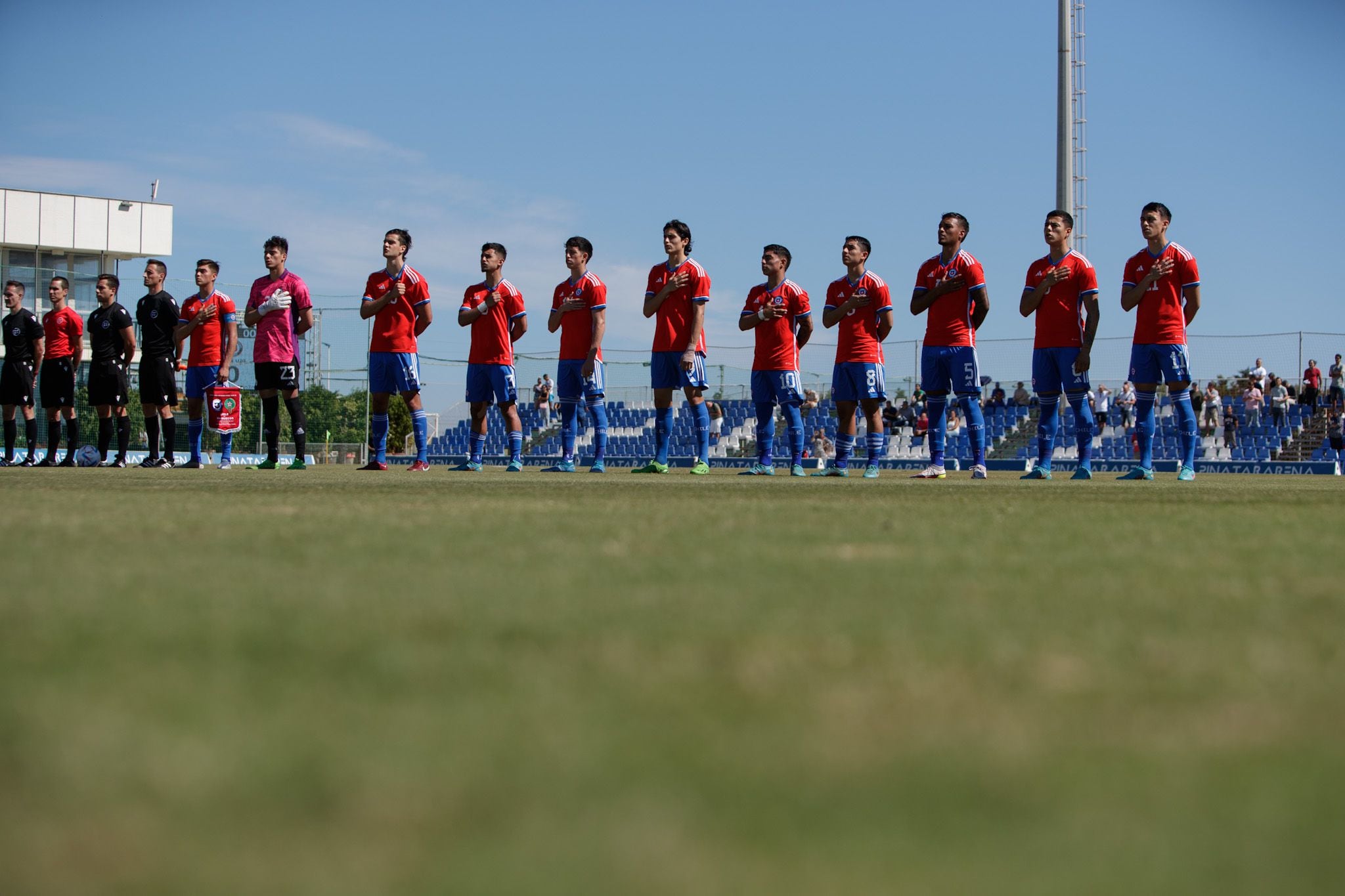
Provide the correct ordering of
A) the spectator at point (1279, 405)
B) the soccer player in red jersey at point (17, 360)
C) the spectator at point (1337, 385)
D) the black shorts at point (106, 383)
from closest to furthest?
the black shorts at point (106, 383)
the soccer player in red jersey at point (17, 360)
the spectator at point (1337, 385)
the spectator at point (1279, 405)

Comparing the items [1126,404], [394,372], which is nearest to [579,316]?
[394,372]

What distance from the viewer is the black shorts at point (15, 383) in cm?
1506

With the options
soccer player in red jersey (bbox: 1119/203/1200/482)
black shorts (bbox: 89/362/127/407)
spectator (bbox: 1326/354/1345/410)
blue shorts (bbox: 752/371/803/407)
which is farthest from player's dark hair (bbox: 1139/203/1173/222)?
spectator (bbox: 1326/354/1345/410)

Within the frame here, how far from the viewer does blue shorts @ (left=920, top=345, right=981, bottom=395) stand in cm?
1117

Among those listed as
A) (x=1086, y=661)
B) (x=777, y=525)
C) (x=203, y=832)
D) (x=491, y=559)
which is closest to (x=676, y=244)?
(x=777, y=525)

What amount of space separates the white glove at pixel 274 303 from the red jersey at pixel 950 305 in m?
5.63

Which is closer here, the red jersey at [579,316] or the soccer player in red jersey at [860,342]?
the soccer player in red jersey at [860,342]

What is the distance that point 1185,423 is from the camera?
11.3 meters

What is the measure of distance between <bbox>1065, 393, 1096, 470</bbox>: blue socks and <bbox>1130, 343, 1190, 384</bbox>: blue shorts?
0.44 metres

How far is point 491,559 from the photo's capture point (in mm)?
3408

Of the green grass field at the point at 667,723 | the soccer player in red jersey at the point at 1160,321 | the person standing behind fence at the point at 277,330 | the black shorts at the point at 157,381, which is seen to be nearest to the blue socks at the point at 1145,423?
the soccer player in red jersey at the point at 1160,321

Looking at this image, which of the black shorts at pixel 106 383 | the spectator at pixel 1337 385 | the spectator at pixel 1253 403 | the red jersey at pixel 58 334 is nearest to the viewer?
the black shorts at pixel 106 383

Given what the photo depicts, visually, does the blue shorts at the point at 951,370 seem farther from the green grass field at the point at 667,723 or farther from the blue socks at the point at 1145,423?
the green grass field at the point at 667,723

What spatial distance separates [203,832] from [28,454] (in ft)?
51.7
